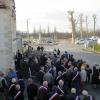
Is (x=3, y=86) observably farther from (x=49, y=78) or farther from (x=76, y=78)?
(x=76, y=78)

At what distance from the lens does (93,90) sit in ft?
87.1

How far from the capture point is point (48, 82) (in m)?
22.7

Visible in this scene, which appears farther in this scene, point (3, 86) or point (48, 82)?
point (48, 82)

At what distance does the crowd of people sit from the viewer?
1745 cm

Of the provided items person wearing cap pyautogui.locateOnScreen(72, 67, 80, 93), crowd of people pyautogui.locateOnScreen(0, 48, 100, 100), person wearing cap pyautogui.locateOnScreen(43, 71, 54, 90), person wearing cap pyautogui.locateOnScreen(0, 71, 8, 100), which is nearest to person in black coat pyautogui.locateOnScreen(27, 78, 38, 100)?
crowd of people pyautogui.locateOnScreen(0, 48, 100, 100)

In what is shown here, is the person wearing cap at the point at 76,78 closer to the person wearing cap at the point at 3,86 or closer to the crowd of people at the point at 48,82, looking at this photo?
the crowd of people at the point at 48,82

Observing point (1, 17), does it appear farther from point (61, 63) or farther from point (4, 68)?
point (61, 63)

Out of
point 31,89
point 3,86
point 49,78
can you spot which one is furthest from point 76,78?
point 31,89

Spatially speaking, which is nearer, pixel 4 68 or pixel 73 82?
pixel 73 82

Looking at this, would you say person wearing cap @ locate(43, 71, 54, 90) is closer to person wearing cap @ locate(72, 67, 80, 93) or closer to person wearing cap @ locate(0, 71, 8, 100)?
person wearing cap @ locate(72, 67, 80, 93)

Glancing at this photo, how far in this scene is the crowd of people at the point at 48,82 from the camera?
687 inches

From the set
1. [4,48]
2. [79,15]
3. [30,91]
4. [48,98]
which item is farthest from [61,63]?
[79,15]

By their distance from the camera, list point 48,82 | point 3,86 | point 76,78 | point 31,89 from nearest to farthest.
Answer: point 31,89
point 3,86
point 48,82
point 76,78

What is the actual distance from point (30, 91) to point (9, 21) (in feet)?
36.7
